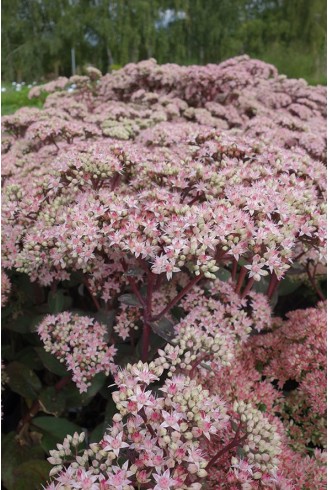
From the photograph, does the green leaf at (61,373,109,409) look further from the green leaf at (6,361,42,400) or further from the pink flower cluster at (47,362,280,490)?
the pink flower cluster at (47,362,280,490)

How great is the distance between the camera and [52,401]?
1.67 meters

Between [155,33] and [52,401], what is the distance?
11.6 m

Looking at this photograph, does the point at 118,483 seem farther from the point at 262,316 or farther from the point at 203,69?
the point at 203,69

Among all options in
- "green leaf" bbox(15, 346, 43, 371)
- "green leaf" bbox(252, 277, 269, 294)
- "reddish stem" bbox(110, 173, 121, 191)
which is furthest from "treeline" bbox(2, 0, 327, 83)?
"green leaf" bbox(15, 346, 43, 371)

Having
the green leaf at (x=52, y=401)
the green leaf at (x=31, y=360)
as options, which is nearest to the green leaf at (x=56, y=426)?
the green leaf at (x=52, y=401)

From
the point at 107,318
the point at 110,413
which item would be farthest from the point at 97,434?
the point at 107,318

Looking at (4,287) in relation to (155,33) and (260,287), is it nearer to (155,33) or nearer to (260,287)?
(260,287)

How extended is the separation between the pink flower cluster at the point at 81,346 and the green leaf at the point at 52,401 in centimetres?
16

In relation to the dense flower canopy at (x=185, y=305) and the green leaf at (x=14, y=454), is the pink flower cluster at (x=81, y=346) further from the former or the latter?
A: the green leaf at (x=14, y=454)

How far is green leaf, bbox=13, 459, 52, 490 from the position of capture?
153 centimetres

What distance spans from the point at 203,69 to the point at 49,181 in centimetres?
227

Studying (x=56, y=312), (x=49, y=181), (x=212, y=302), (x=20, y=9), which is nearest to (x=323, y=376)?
(x=212, y=302)

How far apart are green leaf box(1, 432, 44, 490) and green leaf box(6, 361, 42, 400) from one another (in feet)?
0.46

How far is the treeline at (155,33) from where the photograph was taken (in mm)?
11672
